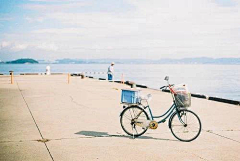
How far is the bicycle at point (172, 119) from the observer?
6.79m

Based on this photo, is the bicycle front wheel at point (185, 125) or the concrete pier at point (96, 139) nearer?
the concrete pier at point (96, 139)

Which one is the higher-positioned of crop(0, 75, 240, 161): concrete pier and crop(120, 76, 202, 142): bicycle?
crop(120, 76, 202, 142): bicycle

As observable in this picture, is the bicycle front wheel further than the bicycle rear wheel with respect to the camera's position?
No

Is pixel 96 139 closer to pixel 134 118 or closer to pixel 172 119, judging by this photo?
pixel 134 118

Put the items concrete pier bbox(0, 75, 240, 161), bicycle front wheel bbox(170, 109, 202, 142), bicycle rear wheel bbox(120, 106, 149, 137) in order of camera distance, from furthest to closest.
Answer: bicycle rear wheel bbox(120, 106, 149, 137) < bicycle front wheel bbox(170, 109, 202, 142) < concrete pier bbox(0, 75, 240, 161)

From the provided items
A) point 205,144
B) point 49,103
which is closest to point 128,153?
point 205,144

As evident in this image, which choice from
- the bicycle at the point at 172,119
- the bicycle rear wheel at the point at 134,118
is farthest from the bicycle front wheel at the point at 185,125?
the bicycle rear wheel at the point at 134,118

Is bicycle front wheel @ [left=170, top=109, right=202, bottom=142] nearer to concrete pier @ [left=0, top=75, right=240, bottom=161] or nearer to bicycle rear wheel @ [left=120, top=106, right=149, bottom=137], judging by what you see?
concrete pier @ [left=0, top=75, right=240, bottom=161]

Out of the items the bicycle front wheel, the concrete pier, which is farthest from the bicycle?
the concrete pier

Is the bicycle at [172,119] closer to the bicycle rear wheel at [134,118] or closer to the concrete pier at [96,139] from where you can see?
the bicycle rear wheel at [134,118]

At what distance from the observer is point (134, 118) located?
23.6 ft

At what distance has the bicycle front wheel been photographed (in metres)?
6.79

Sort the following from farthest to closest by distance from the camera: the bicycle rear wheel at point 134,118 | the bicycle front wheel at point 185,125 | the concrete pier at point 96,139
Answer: the bicycle rear wheel at point 134,118
the bicycle front wheel at point 185,125
the concrete pier at point 96,139

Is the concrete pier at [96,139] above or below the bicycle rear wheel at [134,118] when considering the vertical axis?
below
